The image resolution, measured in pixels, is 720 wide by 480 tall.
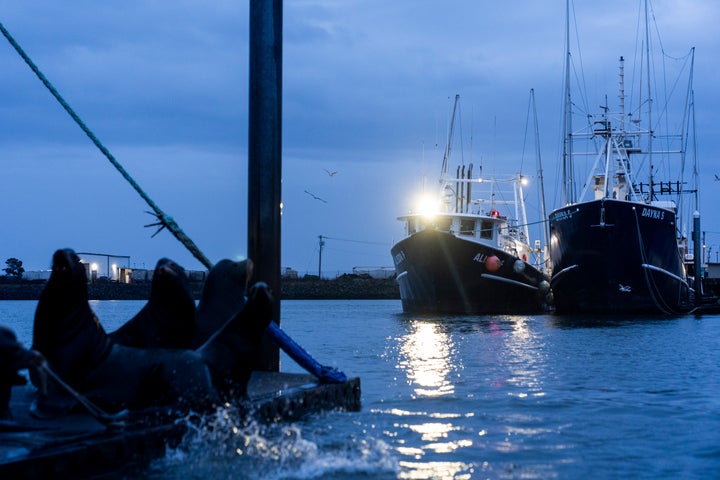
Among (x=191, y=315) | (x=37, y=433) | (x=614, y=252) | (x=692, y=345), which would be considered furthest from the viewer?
(x=614, y=252)

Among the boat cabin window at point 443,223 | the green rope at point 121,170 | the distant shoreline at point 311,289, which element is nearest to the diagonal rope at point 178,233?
the green rope at point 121,170

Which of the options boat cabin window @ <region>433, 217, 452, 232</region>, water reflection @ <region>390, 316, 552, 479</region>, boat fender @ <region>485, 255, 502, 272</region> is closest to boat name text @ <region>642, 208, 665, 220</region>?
boat fender @ <region>485, 255, 502, 272</region>

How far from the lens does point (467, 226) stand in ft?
147

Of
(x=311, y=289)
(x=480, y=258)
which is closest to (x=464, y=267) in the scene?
(x=480, y=258)

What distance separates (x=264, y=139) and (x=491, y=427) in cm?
459

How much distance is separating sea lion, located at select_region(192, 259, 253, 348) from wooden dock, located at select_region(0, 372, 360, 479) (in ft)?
3.08

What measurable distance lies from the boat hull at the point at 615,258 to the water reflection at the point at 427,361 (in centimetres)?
1153

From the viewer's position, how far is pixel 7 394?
6.89 m

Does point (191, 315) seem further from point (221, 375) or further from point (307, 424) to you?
point (307, 424)

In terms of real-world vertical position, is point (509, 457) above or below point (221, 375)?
below

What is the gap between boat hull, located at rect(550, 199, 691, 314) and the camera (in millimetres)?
40219

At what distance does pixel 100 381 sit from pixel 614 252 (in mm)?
35890

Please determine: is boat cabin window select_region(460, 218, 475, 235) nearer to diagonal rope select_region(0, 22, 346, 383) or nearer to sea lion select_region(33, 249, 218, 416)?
diagonal rope select_region(0, 22, 346, 383)

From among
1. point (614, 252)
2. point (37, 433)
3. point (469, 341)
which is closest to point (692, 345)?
point (469, 341)
